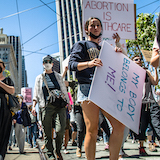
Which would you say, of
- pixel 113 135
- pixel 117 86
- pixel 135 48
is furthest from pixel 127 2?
pixel 135 48

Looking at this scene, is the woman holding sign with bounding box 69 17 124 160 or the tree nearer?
the woman holding sign with bounding box 69 17 124 160

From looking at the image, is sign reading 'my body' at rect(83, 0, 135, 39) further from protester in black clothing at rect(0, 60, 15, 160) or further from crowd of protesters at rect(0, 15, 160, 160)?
protester in black clothing at rect(0, 60, 15, 160)

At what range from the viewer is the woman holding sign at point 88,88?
6.97 feet

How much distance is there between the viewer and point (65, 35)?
80.6m

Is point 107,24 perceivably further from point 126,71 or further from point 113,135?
point 113,135

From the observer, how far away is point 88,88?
2.23m

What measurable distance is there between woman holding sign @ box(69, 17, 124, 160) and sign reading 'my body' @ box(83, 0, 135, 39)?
2322 mm

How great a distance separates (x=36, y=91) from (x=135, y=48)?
12.0 m

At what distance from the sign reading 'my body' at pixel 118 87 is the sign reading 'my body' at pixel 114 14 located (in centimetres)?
237

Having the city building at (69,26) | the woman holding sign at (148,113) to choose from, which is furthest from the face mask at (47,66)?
the city building at (69,26)

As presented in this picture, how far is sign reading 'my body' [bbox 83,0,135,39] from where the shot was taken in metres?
4.69

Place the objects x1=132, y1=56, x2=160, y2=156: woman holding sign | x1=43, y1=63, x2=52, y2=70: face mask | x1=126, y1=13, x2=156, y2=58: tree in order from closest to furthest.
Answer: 1. x1=132, y1=56, x2=160, y2=156: woman holding sign
2. x1=43, y1=63, x2=52, y2=70: face mask
3. x1=126, y1=13, x2=156, y2=58: tree

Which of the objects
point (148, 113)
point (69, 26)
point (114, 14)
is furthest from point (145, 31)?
point (69, 26)

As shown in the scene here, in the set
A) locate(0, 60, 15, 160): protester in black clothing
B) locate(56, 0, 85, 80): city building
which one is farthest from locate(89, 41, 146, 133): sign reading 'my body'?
locate(56, 0, 85, 80): city building
